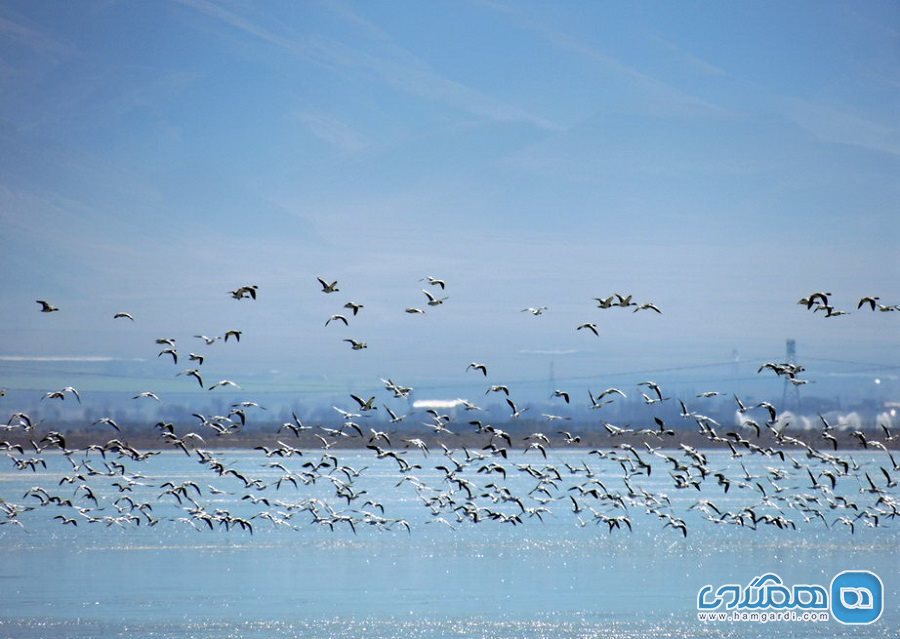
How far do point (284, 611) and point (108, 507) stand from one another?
41582 millimetres

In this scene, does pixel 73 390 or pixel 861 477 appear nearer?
pixel 73 390

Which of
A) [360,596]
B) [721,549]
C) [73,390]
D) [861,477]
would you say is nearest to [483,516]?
[721,549]

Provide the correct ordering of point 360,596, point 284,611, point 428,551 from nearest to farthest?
point 284,611, point 360,596, point 428,551

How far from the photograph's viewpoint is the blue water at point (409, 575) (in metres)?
35.7

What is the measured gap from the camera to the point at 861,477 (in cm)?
11412

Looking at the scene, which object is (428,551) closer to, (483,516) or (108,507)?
(483,516)

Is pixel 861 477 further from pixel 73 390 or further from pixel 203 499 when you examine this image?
pixel 73 390

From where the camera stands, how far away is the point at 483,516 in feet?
238

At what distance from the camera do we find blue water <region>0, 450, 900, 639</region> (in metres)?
35.7

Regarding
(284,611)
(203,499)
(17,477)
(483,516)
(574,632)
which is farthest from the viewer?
(17,477)

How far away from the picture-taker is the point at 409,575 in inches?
1789

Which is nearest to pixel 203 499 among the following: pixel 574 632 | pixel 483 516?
pixel 483 516

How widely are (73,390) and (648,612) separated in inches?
657

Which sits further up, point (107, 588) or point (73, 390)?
point (73, 390)
